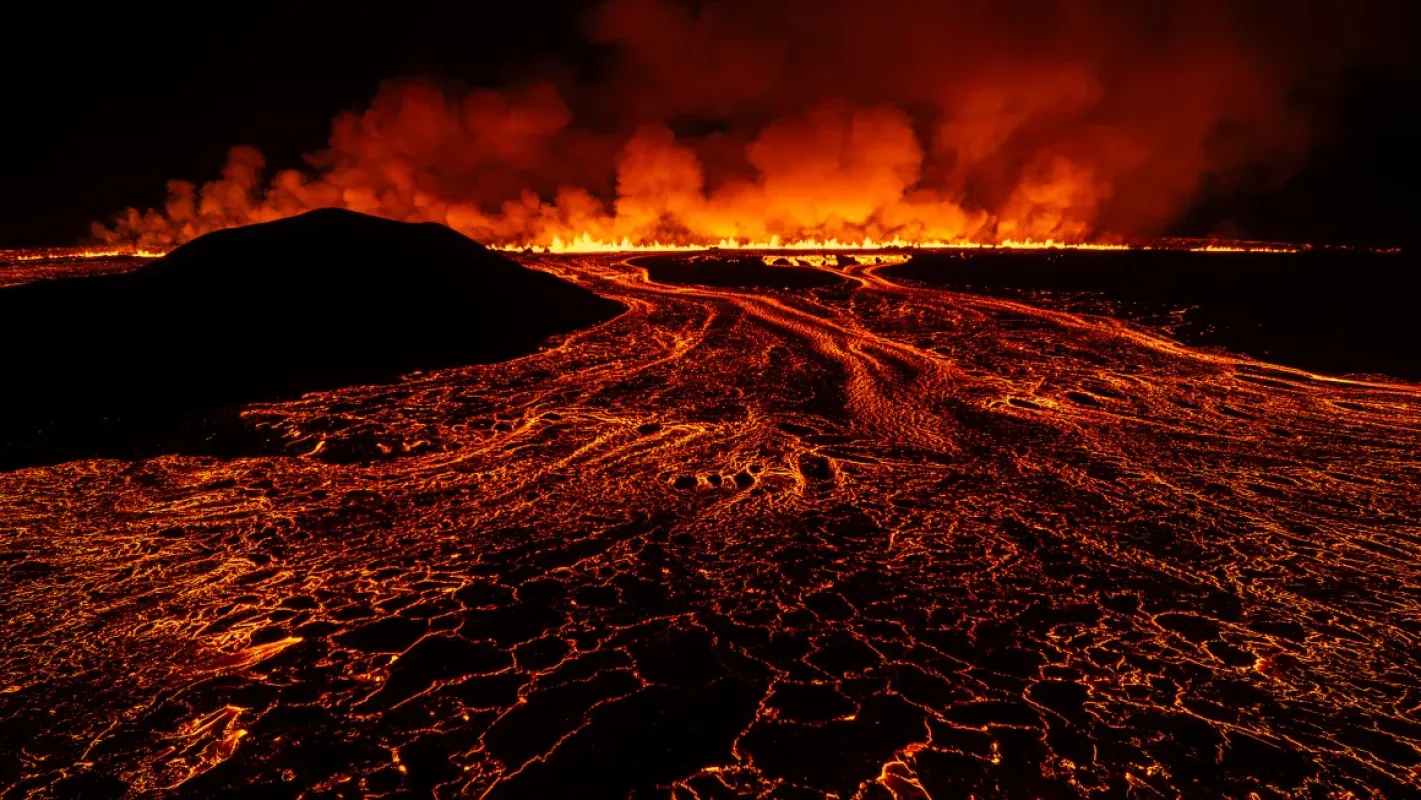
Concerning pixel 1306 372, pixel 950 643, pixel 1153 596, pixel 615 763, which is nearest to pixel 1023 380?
pixel 1306 372

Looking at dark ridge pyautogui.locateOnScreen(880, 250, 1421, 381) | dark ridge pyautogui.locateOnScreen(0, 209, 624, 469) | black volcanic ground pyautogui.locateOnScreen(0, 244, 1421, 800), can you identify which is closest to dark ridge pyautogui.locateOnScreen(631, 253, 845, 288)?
dark ridge pyautogui.locateOnScreen(880, 250, 1421, 381)

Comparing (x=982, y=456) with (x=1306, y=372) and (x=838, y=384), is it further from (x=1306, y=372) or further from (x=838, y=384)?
(x=1306, y=372)

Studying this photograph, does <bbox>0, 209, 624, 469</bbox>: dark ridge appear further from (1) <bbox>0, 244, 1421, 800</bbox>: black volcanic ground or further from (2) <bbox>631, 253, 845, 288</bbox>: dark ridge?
(2) <bbox>631, 253, 845, 288</bbox>: dark ridge

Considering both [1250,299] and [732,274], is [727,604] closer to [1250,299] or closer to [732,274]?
[732,274]

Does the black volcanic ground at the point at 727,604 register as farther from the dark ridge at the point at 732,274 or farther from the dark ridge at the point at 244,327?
the dark ridge at the point at 732,274

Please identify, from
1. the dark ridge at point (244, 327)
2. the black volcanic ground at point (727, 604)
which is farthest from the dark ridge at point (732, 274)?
the black volcanic ground at point (727, 604)

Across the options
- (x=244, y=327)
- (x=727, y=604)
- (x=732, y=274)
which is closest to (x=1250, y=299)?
(x=732, y=274)

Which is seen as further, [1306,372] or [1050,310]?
[1050,310]
